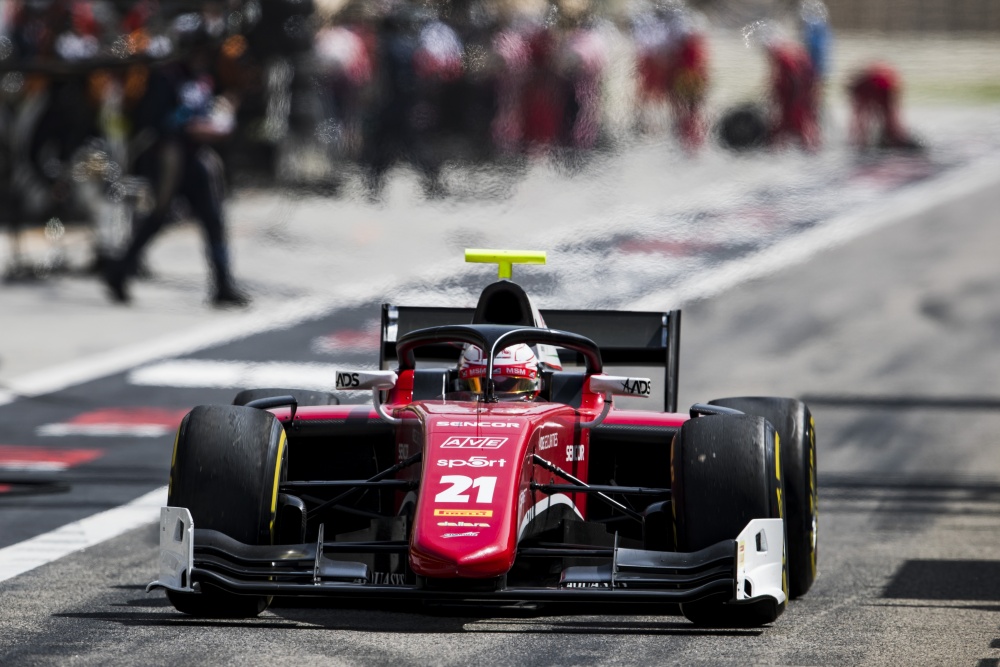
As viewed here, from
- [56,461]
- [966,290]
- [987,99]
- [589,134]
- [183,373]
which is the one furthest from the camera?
[987,99]

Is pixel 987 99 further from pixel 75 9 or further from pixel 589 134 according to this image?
pixel 75 9

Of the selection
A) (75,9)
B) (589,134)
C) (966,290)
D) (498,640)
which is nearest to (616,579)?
(498,640)

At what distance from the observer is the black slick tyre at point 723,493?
23.0 ft

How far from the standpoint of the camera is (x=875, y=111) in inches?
1104

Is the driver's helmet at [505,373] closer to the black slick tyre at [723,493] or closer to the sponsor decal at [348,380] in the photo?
the sponsor decal at [348,380]

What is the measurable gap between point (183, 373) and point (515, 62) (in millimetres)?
9774

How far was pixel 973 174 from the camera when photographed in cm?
2742

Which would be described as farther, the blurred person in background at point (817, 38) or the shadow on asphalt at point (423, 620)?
the blurred person in background at point (817, 38)

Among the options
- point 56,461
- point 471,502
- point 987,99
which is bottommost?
point 56,461

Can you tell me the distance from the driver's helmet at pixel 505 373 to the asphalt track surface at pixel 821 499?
3.25ft

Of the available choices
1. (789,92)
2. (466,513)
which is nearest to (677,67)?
(789,92)

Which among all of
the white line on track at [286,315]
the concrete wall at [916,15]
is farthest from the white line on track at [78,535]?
the concrete wall at [916,15]

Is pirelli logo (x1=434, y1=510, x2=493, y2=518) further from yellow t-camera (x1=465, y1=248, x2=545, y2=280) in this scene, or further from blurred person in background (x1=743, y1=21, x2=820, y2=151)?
blurred person in background (x1=743, y1=21, x2=820, y2=151)

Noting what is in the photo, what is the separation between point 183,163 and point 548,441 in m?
11.4
